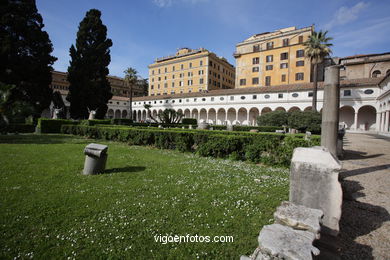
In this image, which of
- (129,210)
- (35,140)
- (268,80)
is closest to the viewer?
(129,210)

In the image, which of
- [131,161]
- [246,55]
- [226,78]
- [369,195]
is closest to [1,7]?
[131,161]

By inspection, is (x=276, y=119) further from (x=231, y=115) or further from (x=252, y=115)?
(x=231, y=115)

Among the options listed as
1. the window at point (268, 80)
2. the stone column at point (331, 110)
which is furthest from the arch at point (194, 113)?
the stone column at point (331, 110)

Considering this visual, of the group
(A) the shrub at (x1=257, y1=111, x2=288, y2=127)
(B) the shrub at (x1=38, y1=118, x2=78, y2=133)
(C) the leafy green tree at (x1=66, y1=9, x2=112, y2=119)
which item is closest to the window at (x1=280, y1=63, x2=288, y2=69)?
(A) the shrub at (x1=257, y1=111, x2=288, y2=127)

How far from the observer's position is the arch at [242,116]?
41.9 meters

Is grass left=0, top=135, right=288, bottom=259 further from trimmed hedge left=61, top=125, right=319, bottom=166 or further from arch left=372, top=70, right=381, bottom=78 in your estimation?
arch left=372, top=70, right=381, bottom=78

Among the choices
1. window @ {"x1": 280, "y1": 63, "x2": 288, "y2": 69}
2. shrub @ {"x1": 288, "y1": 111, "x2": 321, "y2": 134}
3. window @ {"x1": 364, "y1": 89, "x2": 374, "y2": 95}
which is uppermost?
window @ {"x1": 280, "y1": 63, "x2": 288, "y2": 69}

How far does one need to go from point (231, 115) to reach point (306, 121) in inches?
926

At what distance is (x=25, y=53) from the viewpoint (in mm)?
23188

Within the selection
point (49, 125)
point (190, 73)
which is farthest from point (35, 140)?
point (190, 73)

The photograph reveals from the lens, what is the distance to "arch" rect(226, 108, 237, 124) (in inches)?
1713

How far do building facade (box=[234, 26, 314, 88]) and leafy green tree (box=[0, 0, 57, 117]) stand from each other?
4275cm

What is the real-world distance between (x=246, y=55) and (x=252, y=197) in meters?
52.8

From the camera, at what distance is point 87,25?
32.1 meters
